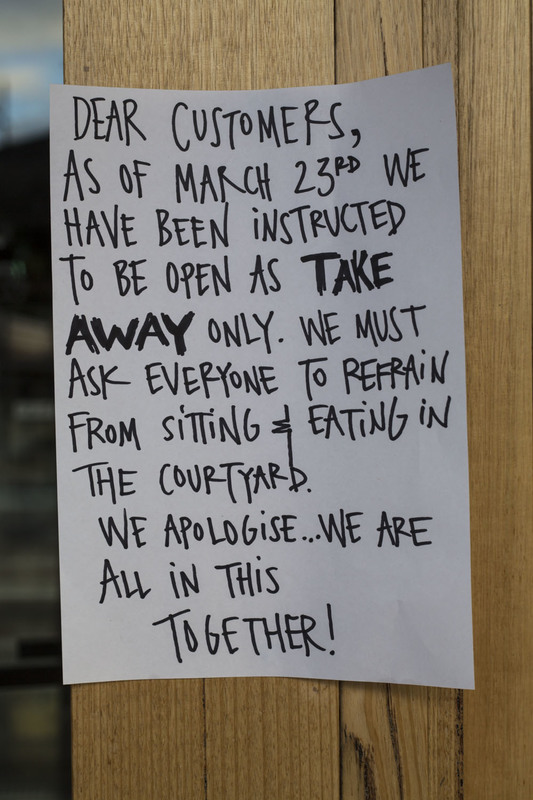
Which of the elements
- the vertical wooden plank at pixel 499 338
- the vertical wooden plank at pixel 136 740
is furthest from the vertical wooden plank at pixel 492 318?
the vertical wooden plank at pixel 136 740

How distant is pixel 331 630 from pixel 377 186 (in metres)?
0.42

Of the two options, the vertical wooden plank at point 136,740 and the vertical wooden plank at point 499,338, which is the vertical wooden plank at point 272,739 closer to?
the vertical wooden plank at point 136,740

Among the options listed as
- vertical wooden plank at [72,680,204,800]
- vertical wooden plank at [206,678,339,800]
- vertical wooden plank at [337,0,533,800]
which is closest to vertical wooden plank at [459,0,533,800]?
vertical wooden plank at [337,0,533,800]

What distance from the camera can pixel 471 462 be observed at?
577mm

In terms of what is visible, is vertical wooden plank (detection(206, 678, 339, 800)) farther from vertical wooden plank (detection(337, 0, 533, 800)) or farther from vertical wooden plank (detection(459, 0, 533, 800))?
vertical wooden plank (detection(459, 0, 533, 800))

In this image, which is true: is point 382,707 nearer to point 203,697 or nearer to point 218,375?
point 203,697

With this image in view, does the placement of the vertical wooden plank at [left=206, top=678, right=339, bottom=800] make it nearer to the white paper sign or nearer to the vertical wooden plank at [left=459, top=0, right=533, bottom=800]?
the white paper sign

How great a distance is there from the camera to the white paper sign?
1.87 feet

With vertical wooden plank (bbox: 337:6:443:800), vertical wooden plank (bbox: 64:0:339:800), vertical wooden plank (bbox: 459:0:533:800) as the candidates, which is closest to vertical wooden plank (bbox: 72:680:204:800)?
vertical wooden plank (bbox: 64:0:339:800)

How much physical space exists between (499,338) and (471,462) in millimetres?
123

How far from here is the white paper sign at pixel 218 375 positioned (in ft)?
1.87

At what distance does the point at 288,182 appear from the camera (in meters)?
0.57

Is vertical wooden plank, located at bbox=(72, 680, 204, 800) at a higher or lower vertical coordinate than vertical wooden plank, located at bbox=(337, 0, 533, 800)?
lower

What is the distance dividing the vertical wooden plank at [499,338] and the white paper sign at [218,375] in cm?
9
